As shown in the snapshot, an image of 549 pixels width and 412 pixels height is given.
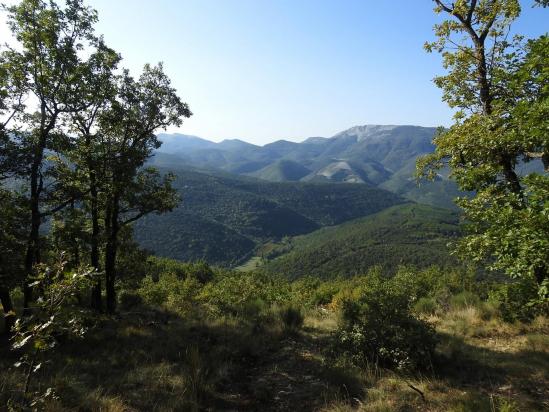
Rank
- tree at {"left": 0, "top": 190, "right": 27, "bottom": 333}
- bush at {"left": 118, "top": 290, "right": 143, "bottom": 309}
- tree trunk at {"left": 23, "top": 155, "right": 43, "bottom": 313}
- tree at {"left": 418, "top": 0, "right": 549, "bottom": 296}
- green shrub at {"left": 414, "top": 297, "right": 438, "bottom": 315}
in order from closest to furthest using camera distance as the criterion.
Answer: tree at {"left": 418, "top": 0, "right": 549, "bottom": 296} → tree at {"left": 0, "top": 190, "right": 27, "bottom": 333} → tree trunk at {"left": 23, "top": 155, "right": 43, "bottom": 313} → green shrub at {"left": 414, "top": 297, "right": 438, "bottom": 315} → bush at {"left": 118, "top": 290, "right": 143, "bottom": 309}

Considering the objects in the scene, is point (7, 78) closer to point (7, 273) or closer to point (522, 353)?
point (7, 273)

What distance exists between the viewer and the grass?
6684 millimetres

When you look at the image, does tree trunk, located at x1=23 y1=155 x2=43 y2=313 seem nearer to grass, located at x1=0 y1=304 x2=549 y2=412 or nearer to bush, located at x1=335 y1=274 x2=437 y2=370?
grass, located at x1=0 y1=304 x2=549 y2=412

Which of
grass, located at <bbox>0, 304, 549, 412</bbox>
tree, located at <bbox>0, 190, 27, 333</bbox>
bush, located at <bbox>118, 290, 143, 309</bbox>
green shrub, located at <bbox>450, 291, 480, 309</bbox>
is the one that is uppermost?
tree, located at <bbox>0, 190, 27, 333</bbox>

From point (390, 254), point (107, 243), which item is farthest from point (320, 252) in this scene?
point (107, 243)

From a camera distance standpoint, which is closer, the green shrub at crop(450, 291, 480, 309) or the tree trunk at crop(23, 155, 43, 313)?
the tree trunk at crop(23, 155, 43, 313)

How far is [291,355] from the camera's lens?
32.1ft

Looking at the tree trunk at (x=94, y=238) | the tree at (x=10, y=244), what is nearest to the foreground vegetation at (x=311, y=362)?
the tree at (x=10, y=244)

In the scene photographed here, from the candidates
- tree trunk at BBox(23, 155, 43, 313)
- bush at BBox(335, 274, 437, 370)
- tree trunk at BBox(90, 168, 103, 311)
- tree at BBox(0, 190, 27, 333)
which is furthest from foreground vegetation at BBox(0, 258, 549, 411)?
tree trunk at BBox(90, 168, 103, 311)

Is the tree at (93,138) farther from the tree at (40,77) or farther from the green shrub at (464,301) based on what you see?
the green shrub at (464,301)

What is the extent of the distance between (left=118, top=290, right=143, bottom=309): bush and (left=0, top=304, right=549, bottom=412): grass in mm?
7706

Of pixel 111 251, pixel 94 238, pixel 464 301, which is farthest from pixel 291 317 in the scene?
pixel 111 251

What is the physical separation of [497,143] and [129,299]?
60.5ft

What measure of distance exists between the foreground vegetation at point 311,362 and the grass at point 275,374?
0.03m
